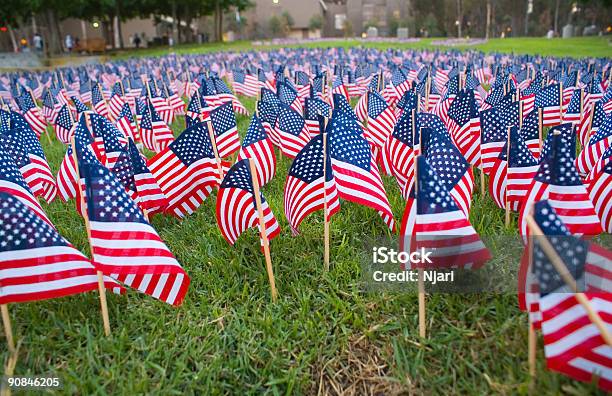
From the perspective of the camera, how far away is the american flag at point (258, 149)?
173 inches

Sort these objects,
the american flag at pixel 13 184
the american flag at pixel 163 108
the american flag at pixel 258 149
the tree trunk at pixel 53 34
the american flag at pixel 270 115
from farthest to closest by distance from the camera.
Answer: the tree trunk at pixel 53 34 < the american flag at pixel 163 108 < the american flag at pixel 270 115 < the american flag at pixel 258 149 < the american flag at pixel 13 184

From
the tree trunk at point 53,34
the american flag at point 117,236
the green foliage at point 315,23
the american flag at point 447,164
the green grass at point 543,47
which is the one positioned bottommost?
the american flag at point 117,236

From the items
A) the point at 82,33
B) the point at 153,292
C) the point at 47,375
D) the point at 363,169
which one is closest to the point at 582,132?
the point at 363,169

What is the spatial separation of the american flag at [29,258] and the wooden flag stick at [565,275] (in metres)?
2.44

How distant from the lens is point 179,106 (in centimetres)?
916

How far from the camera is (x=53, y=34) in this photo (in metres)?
33.4

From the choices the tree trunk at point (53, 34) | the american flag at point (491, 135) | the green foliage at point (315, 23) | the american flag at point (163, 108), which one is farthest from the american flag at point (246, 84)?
the green foliage at point (315, 23)

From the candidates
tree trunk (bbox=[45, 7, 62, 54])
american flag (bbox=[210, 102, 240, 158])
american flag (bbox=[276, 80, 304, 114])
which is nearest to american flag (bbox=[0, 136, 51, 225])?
american flag (bbox=[210, 102, 240, 158])

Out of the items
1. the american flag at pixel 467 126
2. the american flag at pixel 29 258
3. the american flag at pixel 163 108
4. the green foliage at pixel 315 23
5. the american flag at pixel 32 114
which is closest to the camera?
the american flag at pixel 29 258

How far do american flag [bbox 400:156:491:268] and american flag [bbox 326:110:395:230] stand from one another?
64cm

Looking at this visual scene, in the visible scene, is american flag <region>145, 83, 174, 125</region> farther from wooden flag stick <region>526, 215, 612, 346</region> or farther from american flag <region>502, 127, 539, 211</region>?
wooden flag stick <region>526, 215, 612, 346</region>

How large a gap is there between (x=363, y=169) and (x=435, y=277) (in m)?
0.89

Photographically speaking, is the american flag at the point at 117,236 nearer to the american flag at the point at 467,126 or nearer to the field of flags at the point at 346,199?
the field of flags at the point at 346,199

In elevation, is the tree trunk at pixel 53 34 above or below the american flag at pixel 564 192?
above
